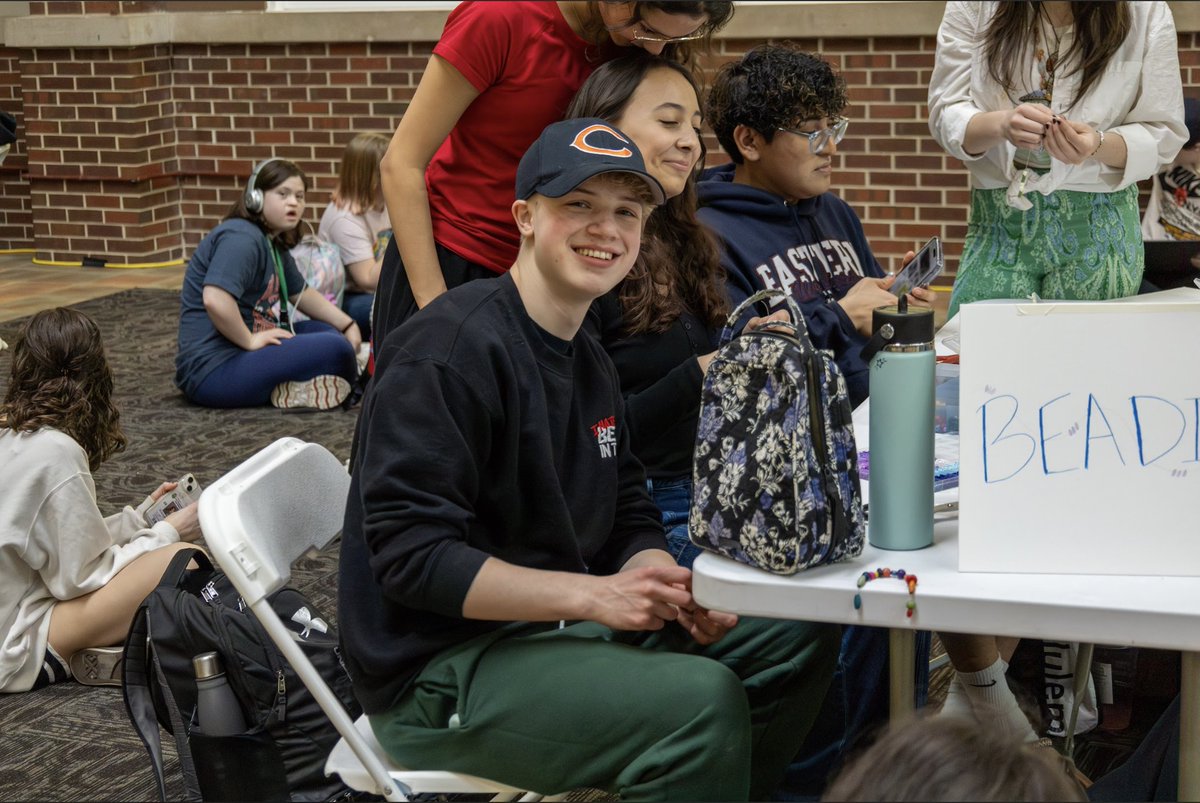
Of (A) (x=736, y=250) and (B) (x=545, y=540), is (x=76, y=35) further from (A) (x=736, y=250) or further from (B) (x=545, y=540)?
(B) (x=545, y=540)

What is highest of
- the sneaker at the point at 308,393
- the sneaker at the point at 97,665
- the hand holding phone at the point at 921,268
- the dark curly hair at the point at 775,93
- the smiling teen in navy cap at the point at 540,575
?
the dark curly hair at the point at 775,93

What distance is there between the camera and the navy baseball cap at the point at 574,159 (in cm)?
173

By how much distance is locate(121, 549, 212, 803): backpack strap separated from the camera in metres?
2.16

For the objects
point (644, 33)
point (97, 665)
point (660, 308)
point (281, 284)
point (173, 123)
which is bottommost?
point (97, 665)

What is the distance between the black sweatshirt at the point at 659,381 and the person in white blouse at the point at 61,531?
1.13m

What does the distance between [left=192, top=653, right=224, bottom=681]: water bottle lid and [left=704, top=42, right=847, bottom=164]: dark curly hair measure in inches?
51.5

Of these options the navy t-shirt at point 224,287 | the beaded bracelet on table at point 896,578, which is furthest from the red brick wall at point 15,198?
the beaded bracelet on table at point 896,578

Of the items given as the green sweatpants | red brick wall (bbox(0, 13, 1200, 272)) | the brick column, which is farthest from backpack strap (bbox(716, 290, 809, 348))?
the brick column

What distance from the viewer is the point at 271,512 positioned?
6.06 ft

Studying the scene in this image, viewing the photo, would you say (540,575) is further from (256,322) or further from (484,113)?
(256,322)

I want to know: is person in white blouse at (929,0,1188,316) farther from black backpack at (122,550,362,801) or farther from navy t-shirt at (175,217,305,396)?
navy t-shirt at (175,217,305,396)

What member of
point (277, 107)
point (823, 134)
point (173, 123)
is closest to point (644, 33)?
point (823, 134)

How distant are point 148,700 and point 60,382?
0.85 metres

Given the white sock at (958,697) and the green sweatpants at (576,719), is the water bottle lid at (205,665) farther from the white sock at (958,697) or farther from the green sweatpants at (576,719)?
→ the white sock at (958,697)
